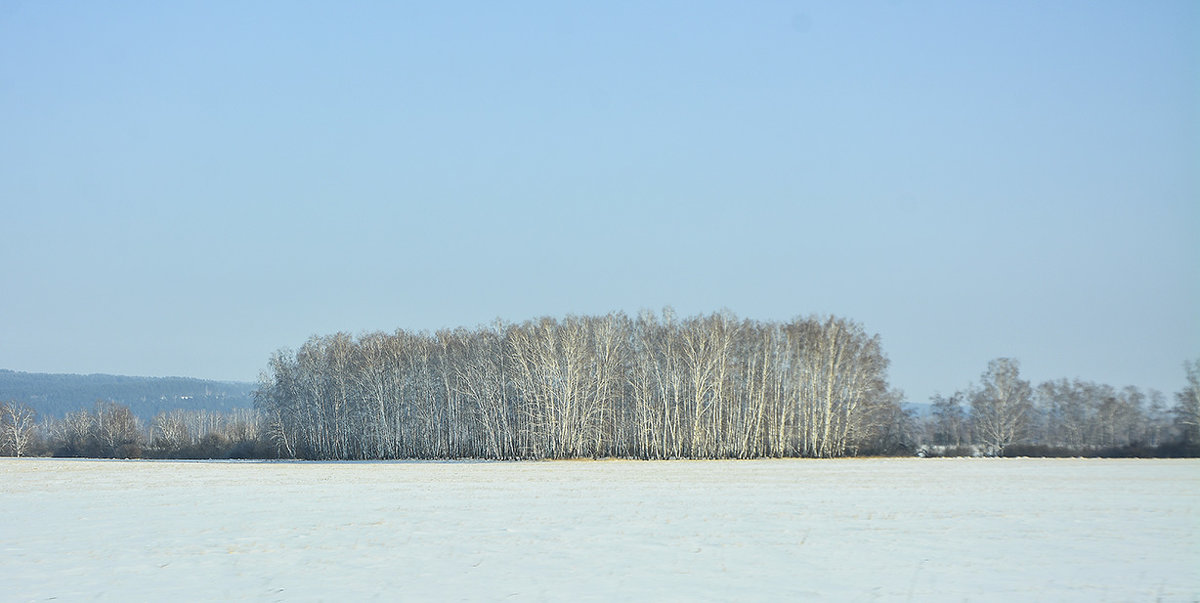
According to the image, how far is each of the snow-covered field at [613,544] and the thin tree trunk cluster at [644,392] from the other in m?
37.4

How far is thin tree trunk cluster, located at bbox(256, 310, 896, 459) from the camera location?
228ft

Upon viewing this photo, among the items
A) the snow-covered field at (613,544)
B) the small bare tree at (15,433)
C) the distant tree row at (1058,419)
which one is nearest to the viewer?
the snow-covered field at (613,544)

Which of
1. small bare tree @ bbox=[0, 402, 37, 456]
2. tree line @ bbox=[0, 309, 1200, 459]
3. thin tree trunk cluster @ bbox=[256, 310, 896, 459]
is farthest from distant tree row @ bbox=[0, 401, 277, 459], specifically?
thin tree trunk cluster @ bbox=[256, 310, 896, 459]

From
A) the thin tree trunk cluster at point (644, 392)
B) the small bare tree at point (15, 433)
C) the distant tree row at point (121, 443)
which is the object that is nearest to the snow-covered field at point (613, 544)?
the thin tree trunk cluster at point (644, 392)

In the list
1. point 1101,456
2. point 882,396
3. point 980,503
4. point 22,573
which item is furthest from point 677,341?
point 22,573

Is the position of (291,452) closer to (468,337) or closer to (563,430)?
(468,337)

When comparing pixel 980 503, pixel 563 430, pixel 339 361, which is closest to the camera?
pixel 980 503

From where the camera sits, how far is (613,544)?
1791 centimetres

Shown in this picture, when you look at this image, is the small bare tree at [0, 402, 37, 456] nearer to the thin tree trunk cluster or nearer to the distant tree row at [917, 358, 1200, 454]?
the thin tree trunk cluster

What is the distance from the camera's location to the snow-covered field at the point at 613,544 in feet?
44.2

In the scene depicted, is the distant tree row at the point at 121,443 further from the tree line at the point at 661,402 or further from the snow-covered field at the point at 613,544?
the snow-covered field at the point at 613,544

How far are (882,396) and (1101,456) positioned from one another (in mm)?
15285

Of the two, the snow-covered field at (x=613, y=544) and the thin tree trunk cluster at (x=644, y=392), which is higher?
the thin tree trunk cluster at (x=644, y=392)

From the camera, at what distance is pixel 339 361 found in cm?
8331
